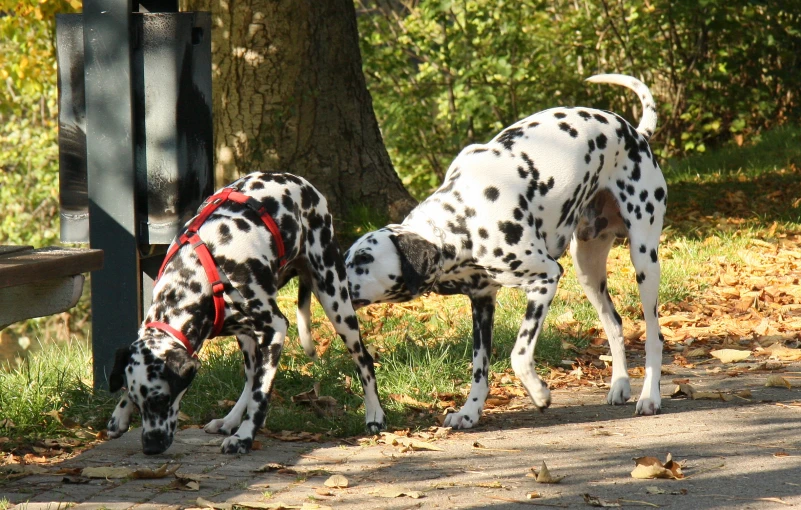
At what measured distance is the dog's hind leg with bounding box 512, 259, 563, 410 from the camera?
5301 millimetres

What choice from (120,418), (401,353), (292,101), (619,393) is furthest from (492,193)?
(292,101)

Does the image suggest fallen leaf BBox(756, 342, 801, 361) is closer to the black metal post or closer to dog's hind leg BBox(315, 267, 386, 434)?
dog's hind leg BBox(315, 267, 386, 434)

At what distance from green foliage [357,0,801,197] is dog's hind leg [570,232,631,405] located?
724 centimetres

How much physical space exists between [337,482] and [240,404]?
129 cm

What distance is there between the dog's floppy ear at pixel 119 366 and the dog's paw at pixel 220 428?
0.76 meters

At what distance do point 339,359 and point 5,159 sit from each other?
1281cm

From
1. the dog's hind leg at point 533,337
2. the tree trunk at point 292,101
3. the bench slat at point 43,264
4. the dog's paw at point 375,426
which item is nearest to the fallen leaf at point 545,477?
the dog's hind leg at point 533,337

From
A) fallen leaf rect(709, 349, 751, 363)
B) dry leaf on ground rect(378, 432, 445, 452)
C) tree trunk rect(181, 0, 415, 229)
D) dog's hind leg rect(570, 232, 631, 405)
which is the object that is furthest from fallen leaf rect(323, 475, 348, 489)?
tree trunk rect(181, 0, 415, 229)

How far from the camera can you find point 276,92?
31.0 feet

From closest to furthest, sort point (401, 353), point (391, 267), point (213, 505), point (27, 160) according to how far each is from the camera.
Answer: point (213, 505)
point (391, 267)
point (401, 353)
point (27, 160)

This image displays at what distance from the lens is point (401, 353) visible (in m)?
6.55

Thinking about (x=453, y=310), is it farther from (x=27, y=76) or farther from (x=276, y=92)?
(x=27, y=76)

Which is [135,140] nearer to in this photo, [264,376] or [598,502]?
[264,376]

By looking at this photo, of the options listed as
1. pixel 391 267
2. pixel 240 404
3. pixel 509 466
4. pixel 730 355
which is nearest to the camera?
pixel 509 466
